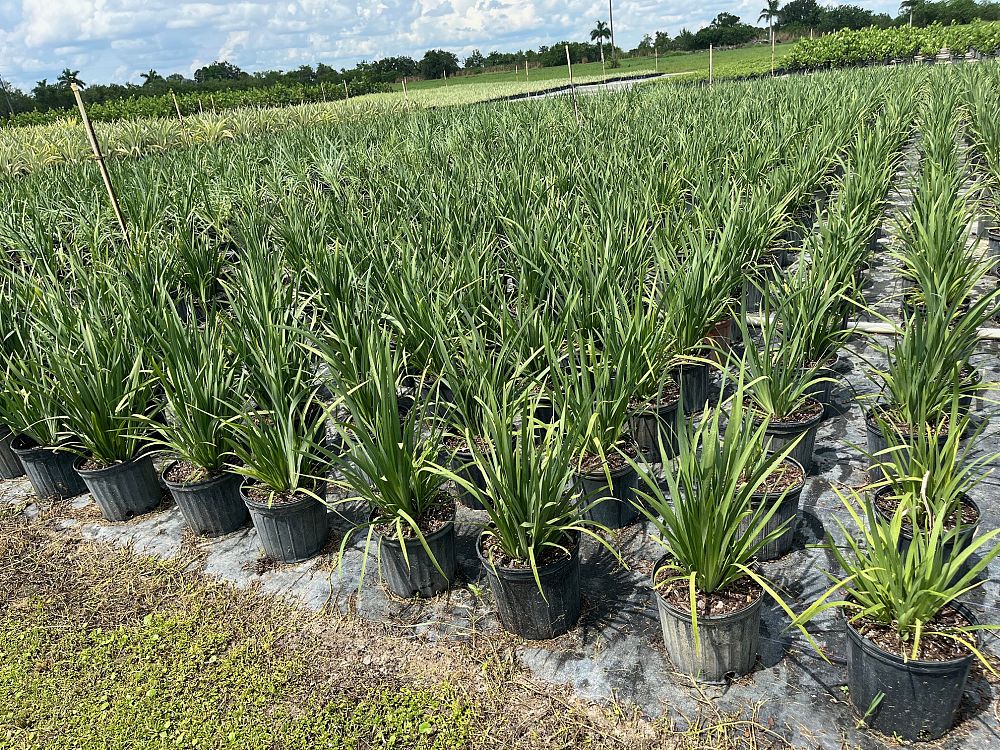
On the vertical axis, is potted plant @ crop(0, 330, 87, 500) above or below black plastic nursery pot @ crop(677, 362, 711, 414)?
above

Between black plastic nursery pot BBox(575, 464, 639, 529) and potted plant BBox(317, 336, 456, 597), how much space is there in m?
0.52

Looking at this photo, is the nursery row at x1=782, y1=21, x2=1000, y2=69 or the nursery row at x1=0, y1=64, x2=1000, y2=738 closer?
the nursery row at x1=0, y1=64, x2=1000, y2=738

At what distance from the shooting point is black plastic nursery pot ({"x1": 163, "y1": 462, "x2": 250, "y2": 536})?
2.61m

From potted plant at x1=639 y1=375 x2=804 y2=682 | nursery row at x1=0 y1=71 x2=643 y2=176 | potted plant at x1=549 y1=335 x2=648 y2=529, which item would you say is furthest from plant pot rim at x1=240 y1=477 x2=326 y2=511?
nursery row at x1=0 y1=71 x2=643 y2=176

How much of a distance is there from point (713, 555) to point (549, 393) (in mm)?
1093

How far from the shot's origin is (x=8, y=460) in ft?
10.8

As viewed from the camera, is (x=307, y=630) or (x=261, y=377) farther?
(x=261, y=377)

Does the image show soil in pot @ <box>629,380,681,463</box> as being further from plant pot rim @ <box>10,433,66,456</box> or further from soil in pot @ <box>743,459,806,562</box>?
plant pot rim @ <box>10,433,66,456</box>

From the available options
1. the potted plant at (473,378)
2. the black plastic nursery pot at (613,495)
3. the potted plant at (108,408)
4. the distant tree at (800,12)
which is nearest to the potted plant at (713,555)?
the black plastic nursery pot at (613,495)

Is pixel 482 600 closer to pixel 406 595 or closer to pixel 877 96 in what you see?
pixel 406 595

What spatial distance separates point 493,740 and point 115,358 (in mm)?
2270

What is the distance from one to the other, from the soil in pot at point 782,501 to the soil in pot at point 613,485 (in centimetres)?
43

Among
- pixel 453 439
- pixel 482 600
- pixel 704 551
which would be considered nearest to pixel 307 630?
pixel 482 600

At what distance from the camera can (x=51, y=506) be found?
3057 millimetres
